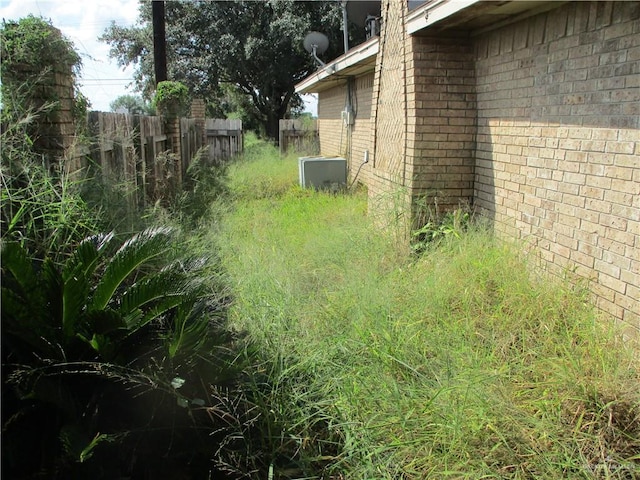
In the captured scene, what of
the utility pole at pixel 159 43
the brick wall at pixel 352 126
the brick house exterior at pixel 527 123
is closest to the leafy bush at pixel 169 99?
the utility pole at pixel 159 43

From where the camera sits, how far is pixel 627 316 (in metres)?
3.31

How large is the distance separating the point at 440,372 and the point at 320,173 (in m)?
7.73

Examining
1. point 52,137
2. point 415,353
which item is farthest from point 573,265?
point 52,137

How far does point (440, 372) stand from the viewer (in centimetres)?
289

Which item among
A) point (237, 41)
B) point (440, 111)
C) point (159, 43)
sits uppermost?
point (237, 41)

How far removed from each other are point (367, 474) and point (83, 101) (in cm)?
387

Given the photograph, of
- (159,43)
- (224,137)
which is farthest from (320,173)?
(224,137)

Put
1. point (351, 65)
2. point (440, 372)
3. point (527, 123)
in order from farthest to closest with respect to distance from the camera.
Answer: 1. point (351, 65)
2. point (527, 123)
3. point (440, 372)

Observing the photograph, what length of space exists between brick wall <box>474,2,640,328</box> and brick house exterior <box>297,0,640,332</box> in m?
0.01

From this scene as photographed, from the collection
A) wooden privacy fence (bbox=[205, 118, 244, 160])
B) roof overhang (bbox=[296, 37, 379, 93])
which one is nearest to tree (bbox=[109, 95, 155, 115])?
wooden privacy fence (bbox=[205, 118, 244, 160])

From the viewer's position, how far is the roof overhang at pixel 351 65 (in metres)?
7.85

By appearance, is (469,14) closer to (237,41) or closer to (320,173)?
(320,173)

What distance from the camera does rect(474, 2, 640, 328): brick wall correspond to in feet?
10.9

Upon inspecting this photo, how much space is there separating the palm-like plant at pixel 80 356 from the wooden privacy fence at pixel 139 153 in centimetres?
233
